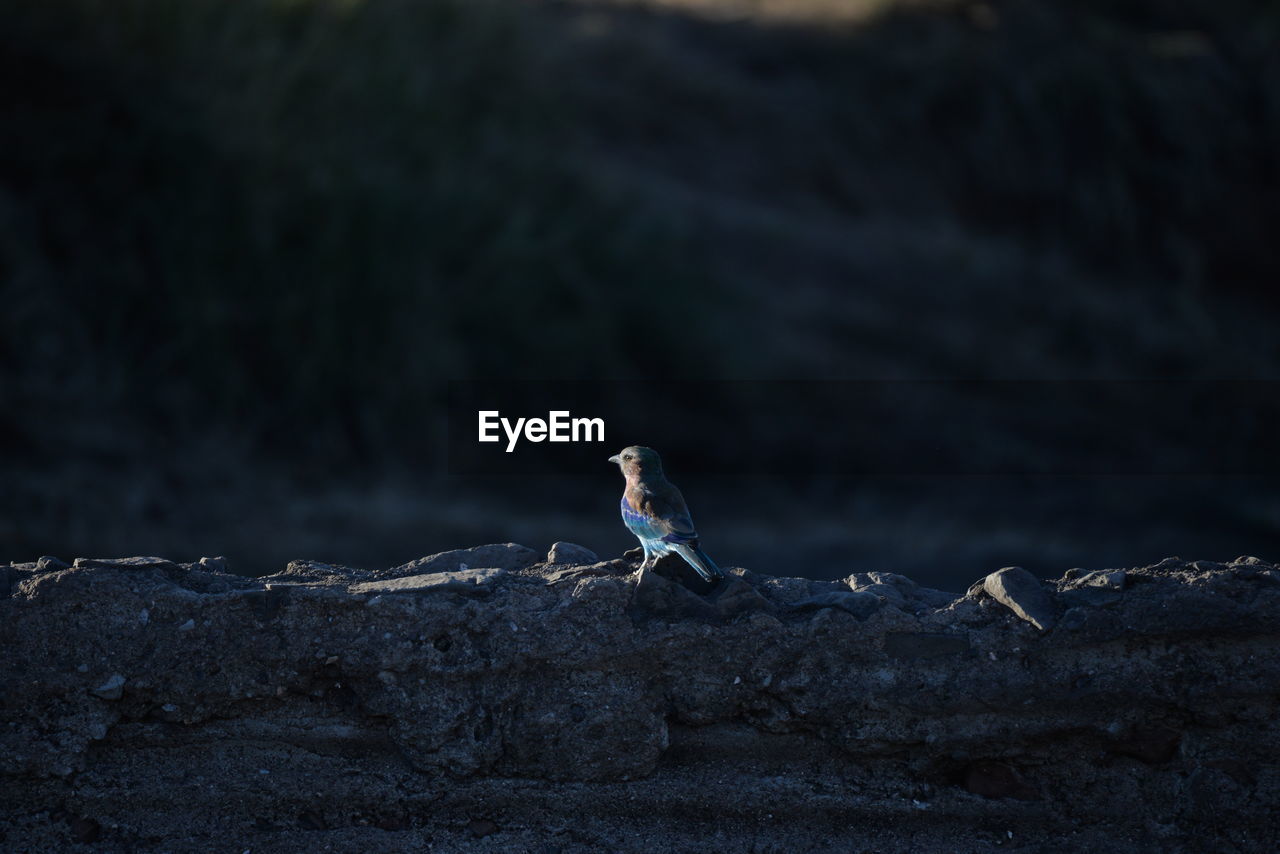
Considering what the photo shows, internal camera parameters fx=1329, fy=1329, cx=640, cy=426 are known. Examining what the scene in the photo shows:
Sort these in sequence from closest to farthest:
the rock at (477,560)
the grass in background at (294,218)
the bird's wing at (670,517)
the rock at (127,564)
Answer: the bird's wing at (670,517) → the rock at (127,564) → the rock at (477,560) → the grass in background at (294,218)

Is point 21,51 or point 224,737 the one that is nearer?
point 224,737

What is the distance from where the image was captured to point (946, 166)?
12938 mm

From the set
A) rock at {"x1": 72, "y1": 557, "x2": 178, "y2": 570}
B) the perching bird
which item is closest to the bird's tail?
the perching bird

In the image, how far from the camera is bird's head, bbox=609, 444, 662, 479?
2.46 metres

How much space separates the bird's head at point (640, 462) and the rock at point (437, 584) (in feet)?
1.01

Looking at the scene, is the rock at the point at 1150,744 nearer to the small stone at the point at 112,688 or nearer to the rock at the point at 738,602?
the rock at the point at 738,602

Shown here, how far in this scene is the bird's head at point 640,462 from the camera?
2457 mm

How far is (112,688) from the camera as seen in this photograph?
2.33m

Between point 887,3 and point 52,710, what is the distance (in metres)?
13.2

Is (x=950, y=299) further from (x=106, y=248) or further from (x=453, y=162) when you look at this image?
(x=106, y=248)

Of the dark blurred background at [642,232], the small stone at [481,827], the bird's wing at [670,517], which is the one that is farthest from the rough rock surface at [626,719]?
the dark blurred background at [642,232]

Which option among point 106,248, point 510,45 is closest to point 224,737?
point 106,248

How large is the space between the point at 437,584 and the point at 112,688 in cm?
59

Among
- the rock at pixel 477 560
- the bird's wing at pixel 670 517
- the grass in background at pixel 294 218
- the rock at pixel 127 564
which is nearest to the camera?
the bird's wing at pixel 670 517
